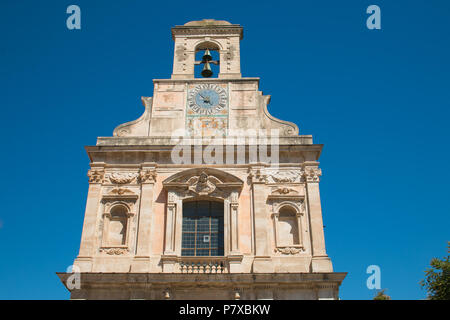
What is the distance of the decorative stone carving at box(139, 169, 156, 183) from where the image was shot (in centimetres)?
1714

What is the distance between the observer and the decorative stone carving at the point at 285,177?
1720 cm

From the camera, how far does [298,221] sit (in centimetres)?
1648

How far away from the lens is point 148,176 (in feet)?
56.4

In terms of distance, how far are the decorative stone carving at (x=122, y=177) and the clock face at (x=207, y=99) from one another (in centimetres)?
391

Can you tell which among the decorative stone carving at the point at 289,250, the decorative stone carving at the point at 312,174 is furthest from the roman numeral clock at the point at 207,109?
the decorative stone carving at the point at 289,250

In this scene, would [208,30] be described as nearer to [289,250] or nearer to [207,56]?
[207,56]

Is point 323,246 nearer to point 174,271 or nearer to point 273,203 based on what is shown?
point 273,203

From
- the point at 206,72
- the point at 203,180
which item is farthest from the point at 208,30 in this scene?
the point at 203,180

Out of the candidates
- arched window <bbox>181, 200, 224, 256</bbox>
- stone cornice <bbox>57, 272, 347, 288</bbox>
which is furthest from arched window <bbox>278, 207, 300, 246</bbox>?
arched window <bbox>181, 200, 224, 256</bbox>

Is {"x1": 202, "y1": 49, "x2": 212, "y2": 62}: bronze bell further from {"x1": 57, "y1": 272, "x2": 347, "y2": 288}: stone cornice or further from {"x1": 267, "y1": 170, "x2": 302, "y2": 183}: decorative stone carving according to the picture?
{"x1": 57, "y1": 272, "x2": 347, "y2": 288}: stone cornice

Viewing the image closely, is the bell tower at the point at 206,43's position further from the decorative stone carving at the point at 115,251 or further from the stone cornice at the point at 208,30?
the decorative stone carving at the point at 115,251
